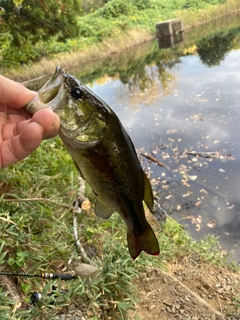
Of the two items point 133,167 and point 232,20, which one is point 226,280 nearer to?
point 133,167

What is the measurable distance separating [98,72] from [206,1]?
18450 mm

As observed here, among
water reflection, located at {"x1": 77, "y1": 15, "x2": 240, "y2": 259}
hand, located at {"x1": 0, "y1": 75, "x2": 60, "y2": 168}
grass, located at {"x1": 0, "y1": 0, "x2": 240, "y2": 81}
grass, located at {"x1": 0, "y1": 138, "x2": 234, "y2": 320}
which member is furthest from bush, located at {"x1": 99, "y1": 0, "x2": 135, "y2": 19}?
hand, located at {"x1": 0, "y1": 75, "x2": 60, "y2": 168}

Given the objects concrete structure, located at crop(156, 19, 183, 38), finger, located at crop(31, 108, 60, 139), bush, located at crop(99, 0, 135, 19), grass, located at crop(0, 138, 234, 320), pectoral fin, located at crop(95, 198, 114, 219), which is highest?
finger, located at crop(31, 108, 60, 139)

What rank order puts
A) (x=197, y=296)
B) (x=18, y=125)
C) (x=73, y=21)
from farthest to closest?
1. (x=73, y=21)
2. (x=197, y=296)
3. (x=18, y=125)

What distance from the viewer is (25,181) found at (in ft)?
13.6

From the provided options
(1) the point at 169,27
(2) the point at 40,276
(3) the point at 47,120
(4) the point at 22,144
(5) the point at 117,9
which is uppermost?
(3) the point at 47,120

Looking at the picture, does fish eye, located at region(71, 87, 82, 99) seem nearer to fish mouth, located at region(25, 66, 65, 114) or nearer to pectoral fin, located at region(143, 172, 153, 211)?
fish mouth, located at region(25, 66, 65, 114)

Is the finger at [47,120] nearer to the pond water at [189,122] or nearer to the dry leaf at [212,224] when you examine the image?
the pond water at [189,122]

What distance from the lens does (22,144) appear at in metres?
1.63

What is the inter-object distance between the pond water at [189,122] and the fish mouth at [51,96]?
4532 millimetres

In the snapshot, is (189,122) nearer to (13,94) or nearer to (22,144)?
(13,94)

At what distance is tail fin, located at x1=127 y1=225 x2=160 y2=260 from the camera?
2.02 meters

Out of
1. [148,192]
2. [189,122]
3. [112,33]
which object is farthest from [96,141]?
[112,33]

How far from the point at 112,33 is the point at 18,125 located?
78.4ft
